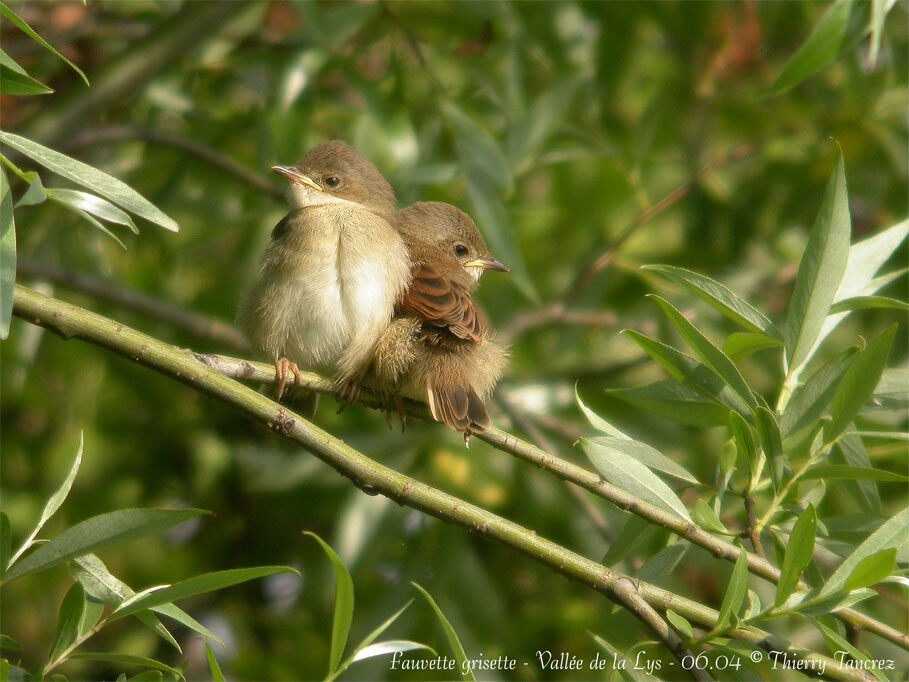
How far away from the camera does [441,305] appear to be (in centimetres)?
338

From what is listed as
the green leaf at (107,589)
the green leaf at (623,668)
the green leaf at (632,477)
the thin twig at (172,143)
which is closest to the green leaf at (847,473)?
the green leaf at (632,477)

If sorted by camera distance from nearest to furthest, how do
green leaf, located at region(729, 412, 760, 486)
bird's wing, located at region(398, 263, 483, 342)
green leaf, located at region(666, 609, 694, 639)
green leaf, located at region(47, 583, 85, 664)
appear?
green leaf, located at region(47, 583, 85, 664) < green leaf, located at region(666, 609, 694, 639) < green leaf, located at region(729, 412, 760, 486) < bird's wing, located at region(398, 263, 483, 342)

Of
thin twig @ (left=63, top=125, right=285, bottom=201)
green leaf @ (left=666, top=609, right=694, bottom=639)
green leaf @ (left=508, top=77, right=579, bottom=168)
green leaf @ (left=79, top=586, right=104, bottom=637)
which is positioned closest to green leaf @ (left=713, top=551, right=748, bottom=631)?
green leaf @ (left=666, top=609, right=694, bottom=639)

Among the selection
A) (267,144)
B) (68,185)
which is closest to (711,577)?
(267,144)

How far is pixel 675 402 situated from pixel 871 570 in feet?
2.18

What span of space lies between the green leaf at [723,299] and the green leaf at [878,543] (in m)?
0.53

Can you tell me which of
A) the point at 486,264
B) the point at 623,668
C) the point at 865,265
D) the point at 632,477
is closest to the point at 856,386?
the point at 865,265

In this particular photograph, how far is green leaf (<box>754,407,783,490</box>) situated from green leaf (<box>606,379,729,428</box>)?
190 mm

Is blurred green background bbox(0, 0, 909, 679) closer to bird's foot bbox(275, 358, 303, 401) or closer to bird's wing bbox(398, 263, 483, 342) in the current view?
bird's wing bbox(398, 263, 483, 342)

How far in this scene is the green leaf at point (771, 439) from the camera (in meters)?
2.32

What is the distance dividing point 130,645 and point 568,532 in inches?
88.9

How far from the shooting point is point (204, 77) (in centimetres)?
558

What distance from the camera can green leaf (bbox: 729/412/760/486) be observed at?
7.79 feet

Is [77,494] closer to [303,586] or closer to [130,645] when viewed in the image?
[130,645]
